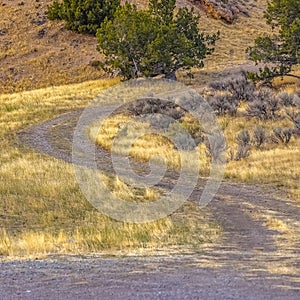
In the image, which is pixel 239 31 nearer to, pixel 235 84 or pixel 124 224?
pixel 235 84

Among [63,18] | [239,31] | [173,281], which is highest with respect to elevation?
[173,281]

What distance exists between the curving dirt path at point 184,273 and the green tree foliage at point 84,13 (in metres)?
33.6

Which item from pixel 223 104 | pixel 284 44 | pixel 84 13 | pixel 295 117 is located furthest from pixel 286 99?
pixel 84 13

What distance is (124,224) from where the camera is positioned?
1100 centimetres

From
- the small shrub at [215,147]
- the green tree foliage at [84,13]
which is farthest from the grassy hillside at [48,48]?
the small shrub at [215,147]

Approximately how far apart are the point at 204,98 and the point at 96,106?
574 centimetres

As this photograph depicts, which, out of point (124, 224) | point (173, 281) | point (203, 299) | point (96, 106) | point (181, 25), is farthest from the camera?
point (181, 25)

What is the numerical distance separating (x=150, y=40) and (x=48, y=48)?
1403 cm

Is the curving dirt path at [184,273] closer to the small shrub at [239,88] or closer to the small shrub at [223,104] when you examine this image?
the small shrub at [223,104]

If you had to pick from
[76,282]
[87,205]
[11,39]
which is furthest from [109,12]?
[76,282]

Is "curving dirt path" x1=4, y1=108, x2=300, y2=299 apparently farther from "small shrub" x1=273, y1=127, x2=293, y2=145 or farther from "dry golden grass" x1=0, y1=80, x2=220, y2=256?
"small shrub" x1=273, y1=127, x2=293, y2=145

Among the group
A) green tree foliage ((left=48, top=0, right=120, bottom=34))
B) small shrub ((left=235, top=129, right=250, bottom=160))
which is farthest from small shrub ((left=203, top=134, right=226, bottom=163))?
green tree foliage ((left=48, top=0, right=120, bottom=34))

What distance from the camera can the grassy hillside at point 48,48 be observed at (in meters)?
39.9

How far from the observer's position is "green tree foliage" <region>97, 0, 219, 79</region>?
31031 millimetres
